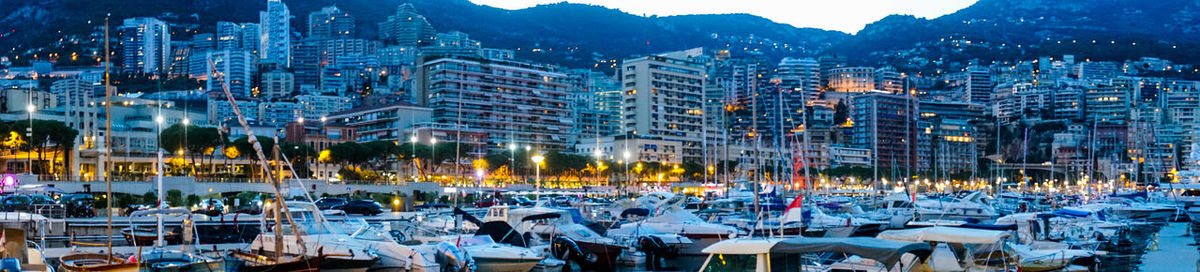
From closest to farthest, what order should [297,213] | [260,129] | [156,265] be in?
[156,265]
[297,213]
[260,129]

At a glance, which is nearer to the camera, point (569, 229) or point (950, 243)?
point (950, 243)

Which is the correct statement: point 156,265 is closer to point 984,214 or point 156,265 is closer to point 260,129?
point 984,214

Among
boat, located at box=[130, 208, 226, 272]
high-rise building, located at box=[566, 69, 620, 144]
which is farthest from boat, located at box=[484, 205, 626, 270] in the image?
high-rise building, located at box=[566, 69, 620, 144]

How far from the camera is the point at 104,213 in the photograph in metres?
47.2

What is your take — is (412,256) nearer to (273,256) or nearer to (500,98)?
(273,256)

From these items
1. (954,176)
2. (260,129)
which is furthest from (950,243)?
(954,176)

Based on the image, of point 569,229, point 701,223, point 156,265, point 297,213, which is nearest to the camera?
point 156,265

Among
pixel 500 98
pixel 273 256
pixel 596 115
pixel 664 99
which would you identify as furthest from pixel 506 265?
pixel 596 115

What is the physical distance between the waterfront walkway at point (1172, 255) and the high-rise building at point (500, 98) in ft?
328

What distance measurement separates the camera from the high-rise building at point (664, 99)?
6895 inches

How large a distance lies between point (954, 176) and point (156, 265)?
15754 centimetres

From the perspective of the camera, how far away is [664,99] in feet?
583

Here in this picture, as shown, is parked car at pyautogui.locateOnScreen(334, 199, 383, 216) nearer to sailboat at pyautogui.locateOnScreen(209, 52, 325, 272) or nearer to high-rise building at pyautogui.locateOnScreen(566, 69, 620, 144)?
sailboat at pyautogui.locateOnScreen(209, 52, 325, 272)

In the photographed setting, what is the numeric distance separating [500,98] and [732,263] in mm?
133852
